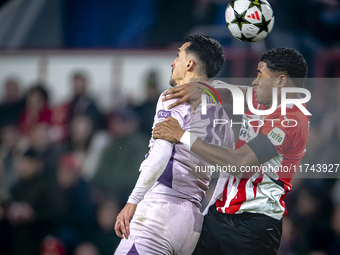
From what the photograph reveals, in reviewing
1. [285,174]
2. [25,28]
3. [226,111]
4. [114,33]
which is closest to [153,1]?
[114,33]

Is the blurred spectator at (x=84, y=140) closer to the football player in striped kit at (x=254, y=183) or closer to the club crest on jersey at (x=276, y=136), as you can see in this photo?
the football player in striped kit at (x=254, y=183)

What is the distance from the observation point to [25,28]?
7156mm

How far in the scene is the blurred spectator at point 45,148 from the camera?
569cm

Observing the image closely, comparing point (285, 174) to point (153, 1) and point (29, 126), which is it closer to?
point (29, 126)

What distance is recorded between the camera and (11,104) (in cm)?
633

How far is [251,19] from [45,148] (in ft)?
13.1

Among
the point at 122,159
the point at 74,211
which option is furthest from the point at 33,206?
the point at 122,159

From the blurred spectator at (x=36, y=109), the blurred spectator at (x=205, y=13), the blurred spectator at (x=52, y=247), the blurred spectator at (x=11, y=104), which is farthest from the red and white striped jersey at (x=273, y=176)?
the blurred spectator at (x=11, y=104)

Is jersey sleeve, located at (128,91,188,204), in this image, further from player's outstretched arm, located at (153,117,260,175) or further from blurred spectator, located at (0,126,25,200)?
blurred spectator, located at (0,126,25,200)

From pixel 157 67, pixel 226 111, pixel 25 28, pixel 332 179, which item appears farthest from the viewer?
pixel 25 28

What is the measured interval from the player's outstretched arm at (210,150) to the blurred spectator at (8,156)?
412cm

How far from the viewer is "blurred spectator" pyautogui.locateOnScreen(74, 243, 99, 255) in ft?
16.7

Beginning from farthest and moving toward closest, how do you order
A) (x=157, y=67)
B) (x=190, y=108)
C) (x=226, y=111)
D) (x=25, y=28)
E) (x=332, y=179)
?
(x=25, y=28), (x=157, y=67), (x=332, y=179), (x=226, y=111), (x=190, y=108)

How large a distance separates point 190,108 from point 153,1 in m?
5.27
